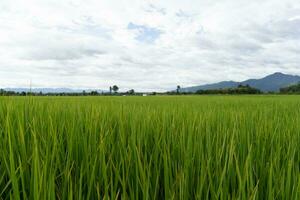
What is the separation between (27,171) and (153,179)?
44 centimetres

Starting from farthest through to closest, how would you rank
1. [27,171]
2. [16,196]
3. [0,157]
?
[0,157] → [27,171] → [16,196]

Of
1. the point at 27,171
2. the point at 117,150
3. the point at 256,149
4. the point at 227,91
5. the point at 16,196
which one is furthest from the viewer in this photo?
the point at 227,91

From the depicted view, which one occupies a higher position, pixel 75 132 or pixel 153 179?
Answer: pixel 75 132

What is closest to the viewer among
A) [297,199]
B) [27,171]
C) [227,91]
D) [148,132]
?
[297,199]

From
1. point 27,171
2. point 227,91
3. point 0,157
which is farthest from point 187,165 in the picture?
point 227,91

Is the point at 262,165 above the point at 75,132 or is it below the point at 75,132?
below

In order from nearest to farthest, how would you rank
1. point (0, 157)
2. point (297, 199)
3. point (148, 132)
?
point (297, 199), point (0, 157), point (148, 132)

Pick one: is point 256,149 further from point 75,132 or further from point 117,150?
point 75,132

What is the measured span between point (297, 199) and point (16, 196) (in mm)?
748

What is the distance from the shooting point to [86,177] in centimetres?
119

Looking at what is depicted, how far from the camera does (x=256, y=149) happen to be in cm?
172

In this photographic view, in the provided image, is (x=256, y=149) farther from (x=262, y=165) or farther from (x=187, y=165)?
(x=187, y=165)

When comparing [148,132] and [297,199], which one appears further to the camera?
[148,132]

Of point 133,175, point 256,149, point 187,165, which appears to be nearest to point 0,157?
point 133,175
